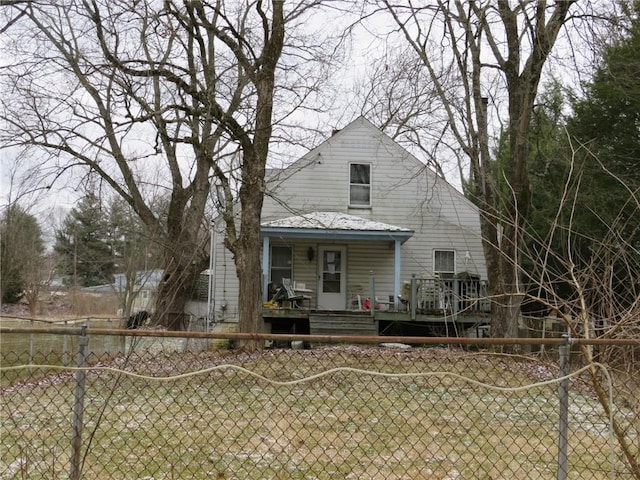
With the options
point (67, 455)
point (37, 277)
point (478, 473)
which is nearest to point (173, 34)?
point (67, 455)

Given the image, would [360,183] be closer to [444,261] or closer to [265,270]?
[444,261]

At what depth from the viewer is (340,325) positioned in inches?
590

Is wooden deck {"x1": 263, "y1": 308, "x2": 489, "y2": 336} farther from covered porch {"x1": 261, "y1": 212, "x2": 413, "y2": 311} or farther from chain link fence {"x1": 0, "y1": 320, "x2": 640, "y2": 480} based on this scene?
chain link fence {"x1": 0, "y1": 320, "x2": 640, "y2": 480}

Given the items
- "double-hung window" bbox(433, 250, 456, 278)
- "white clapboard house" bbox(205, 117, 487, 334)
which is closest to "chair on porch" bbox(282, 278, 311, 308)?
"white clapboard house" bbox(205, 117, 487, 334)

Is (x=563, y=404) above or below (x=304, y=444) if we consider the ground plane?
above

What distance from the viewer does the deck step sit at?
14905 millimetres

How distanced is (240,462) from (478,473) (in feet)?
6.49

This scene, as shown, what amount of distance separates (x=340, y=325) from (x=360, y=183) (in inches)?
231

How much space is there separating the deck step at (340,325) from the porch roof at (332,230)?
2.65m

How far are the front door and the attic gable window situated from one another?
172 cm

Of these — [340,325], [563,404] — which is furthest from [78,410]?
[340,325]

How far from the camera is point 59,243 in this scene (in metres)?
48.6

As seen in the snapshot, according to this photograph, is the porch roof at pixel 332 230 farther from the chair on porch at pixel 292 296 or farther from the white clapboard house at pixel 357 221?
the chair on porch at pixel 292 296

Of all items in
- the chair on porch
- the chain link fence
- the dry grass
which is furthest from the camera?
the chair on porch
